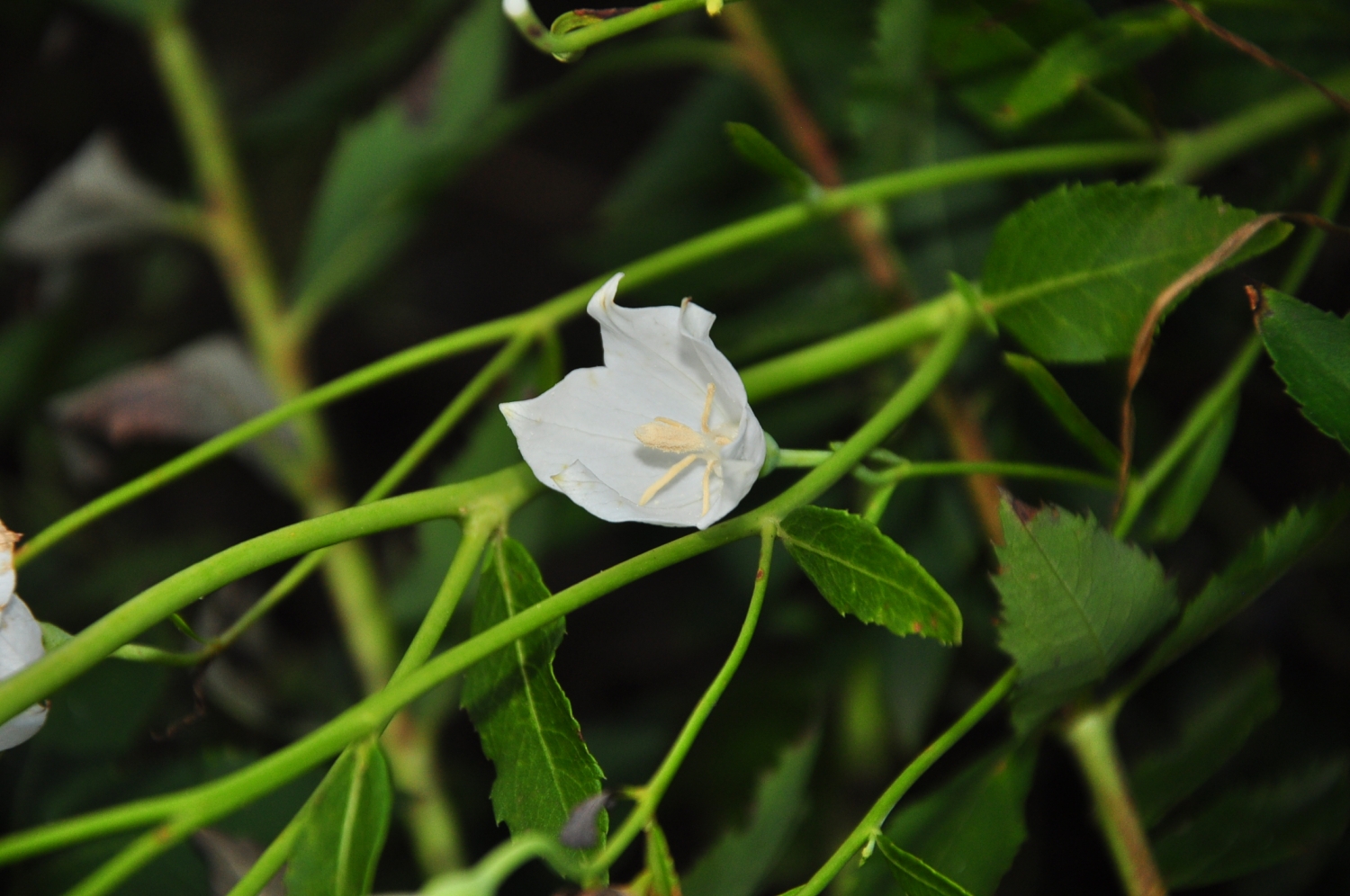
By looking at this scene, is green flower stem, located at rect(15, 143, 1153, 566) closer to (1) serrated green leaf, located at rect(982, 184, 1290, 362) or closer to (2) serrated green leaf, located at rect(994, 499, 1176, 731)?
(1) serrated green leaf, located at rect(982, 184, 1290, 362)

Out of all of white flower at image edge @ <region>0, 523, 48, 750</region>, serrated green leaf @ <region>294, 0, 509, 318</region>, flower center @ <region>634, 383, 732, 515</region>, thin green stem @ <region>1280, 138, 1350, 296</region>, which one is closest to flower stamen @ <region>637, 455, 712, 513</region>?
flower center @ <region>634, 383, 732, 515</region>

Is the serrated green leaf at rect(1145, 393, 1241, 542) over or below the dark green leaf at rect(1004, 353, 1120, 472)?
below

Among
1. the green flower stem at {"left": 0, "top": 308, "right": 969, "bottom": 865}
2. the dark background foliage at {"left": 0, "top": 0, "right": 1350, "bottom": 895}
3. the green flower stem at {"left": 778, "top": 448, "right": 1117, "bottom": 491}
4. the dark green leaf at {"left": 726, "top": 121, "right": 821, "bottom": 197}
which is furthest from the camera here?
the dark background foliage at {"left": 0, "top": 0, "right": 1350, "bottom": 895}

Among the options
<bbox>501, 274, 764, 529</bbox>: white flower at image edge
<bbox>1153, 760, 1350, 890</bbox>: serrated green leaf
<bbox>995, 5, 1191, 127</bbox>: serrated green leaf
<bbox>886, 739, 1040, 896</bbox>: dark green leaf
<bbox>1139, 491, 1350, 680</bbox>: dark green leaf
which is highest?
<bbox>995, 5, 1191, 127</bbox>: serrated green leaf

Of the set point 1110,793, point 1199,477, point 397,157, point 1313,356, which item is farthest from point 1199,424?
point 397,157

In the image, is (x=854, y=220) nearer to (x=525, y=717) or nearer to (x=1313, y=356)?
(x=1313, y=356)

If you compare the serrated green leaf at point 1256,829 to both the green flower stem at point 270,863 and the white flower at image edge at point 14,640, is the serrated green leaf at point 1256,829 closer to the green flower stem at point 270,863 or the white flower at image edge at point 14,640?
the green flower stem at point 270,863
